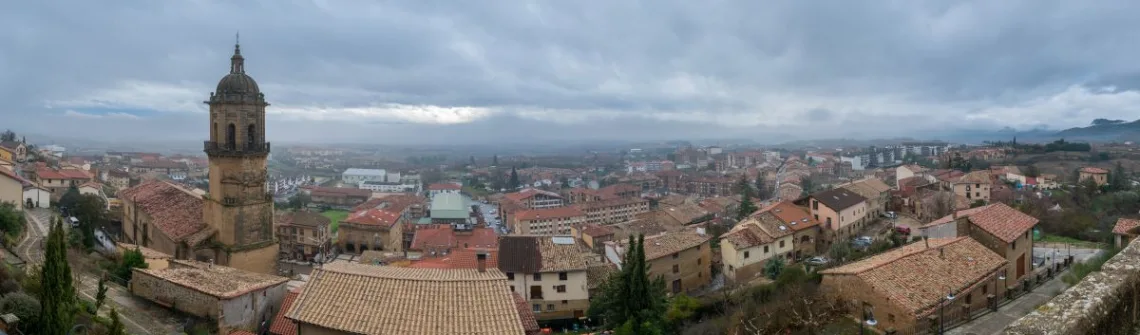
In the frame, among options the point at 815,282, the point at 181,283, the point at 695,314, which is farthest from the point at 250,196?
the point at 815,282

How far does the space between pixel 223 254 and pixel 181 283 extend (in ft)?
22.0

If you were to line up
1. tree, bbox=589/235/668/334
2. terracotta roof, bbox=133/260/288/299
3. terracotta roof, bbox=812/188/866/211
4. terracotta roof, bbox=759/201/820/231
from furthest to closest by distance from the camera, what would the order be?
1. terracotta roof, bbox=812/188/866/211
2. terracotta roof, bbox=759/201/820/231
3. tree, bbox=589/235/668/334
4. terracotta roof, bbox=133/260/288/299

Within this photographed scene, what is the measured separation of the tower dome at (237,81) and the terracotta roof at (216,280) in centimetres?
602

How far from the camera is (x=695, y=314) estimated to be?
17.0m

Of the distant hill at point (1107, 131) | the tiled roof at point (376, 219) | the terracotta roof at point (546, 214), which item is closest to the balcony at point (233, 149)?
the tiled roof at point (376, 219)

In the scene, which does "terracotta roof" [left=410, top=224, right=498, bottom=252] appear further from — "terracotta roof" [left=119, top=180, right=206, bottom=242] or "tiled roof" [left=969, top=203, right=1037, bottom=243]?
"tiled roof" [left=969, top=203, right=1037, bottom=243]

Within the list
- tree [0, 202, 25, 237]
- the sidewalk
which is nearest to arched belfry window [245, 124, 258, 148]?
tree [0, 202, 25, 237]

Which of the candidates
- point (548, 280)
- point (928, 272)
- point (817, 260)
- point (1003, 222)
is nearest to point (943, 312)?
point (928, 272)

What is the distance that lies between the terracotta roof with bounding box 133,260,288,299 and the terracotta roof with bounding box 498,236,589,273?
26.6ft

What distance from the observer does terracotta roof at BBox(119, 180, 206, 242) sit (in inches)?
809

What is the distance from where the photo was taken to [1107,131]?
477 ft

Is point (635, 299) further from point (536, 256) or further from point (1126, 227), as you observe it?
point (1126, 227)

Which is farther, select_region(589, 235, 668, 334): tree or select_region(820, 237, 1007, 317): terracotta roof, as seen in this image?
select_region(589, 235, 668, 334): tree

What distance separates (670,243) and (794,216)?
7014 mm
